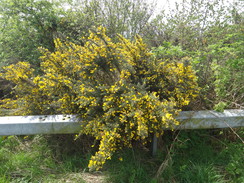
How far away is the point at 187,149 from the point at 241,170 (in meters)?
0.73

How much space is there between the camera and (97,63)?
2703 millimetres

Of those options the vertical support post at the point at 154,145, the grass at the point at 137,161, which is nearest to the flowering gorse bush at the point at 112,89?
the vertical support post at the point at 154,145

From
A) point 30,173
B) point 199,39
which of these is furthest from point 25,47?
point 199,39

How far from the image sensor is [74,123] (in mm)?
2629

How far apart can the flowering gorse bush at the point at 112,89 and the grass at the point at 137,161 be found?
0.29 meters

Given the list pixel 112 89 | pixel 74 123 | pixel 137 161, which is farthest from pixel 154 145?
pixel 74 123

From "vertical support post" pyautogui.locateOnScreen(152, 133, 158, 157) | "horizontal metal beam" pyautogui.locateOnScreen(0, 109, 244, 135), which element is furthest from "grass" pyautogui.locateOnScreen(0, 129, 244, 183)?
"horizontal metal beam" pyautogui.locateOnScreen(0, 109, 244, 135)

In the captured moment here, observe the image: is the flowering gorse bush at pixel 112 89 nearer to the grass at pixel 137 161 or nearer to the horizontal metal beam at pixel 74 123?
the horizontal metal beam at pixel 74 123

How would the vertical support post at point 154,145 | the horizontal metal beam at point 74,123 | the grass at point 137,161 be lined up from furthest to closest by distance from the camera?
1. the vertical support post at point 154,145
2. the horizontal metal beam at point 74,123
3. the grass at point 137,161

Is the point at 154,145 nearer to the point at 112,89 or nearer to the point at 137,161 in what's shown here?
the point at 137,161

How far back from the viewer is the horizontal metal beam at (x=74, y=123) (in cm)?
254

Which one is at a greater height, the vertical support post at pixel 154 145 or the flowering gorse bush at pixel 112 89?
the flowering gorse bush at pixel 112 89

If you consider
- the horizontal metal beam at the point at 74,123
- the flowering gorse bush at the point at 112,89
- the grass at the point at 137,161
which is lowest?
the grass at the point at 137,161

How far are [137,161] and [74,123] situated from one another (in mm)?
1067
